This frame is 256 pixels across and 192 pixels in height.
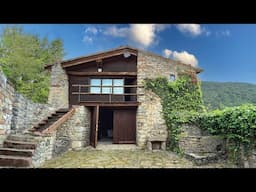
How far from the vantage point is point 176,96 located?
962 cm

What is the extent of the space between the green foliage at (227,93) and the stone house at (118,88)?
20.2ft

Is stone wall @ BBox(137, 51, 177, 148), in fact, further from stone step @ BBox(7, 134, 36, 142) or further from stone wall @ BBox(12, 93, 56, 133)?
stone step @ BBox(7, 134, 36, 142)

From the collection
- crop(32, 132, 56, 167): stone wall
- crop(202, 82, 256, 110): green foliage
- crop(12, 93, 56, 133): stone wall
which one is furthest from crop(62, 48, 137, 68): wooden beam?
crop(202, 82, 256, 110): green foliage

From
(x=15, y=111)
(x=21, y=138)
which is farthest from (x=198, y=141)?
(x=15, y=111)

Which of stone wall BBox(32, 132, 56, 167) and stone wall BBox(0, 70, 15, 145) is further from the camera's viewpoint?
stone wall BBox(32, 132, 56, 167)

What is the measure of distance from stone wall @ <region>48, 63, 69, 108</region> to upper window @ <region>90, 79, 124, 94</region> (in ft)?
4.32

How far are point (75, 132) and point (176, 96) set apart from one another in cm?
482

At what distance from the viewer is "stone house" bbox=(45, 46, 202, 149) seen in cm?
933

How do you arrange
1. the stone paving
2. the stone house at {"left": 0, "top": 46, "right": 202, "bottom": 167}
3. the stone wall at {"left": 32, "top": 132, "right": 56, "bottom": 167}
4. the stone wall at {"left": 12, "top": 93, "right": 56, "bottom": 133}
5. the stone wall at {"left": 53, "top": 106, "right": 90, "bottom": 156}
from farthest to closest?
the stone house at {"left": 0, "top": 46, "right": 202, "bottom": 167}
the stone wall at {"left": 53, "top": 106, "right": 90, "bottom": 156}
the stone paving
the stone wall at {"left": 12, "top": 93, "right": 56, "bottom": 133}
the stone wall at {"left": 32, "top": 132, "right": 56, "bottom": 167}

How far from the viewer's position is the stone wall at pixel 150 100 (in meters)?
9.19

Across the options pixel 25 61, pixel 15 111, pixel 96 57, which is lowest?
pixel 15 111

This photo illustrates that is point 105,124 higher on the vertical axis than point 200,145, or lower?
higher

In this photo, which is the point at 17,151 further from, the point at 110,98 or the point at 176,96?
the point at 176,96
